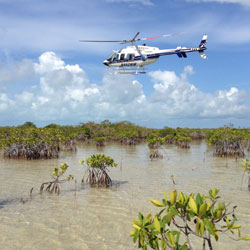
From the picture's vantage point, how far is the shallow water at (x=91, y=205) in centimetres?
436

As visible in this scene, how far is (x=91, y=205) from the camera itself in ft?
19.9

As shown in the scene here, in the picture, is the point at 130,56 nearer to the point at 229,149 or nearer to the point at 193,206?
the point at 229,149

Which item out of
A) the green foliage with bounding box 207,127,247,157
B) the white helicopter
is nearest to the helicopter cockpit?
the white helicopter

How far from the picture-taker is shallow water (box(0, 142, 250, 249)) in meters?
4.36

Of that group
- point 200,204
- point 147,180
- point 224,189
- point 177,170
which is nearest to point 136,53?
point 177,170

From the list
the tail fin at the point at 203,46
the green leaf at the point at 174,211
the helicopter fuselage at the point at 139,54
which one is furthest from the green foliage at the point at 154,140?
the green leaf at the point at 174,211

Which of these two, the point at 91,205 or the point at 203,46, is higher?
the point at 203,46

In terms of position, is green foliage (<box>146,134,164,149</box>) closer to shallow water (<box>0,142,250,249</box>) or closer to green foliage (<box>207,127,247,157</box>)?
green foliage (<box>207,127,247,157</box>)

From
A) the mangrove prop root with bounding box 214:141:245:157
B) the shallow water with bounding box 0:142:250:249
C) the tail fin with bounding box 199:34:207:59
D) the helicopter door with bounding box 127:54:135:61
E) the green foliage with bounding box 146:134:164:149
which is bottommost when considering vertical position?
the shallow water with bounding box 0:142:250:249

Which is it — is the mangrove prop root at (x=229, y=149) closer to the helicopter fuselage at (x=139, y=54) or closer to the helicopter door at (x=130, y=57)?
the helicopter fuselage at (x=139, y=54)

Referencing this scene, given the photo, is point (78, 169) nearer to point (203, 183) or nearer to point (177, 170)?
point (177, 170)

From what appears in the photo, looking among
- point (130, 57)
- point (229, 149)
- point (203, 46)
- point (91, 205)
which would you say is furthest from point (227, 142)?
point (91, 205)

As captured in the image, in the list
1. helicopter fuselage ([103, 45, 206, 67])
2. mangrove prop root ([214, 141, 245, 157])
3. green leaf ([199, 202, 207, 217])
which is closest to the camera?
green leaf ([199, 202, 207, 217])

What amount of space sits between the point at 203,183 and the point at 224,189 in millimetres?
838
